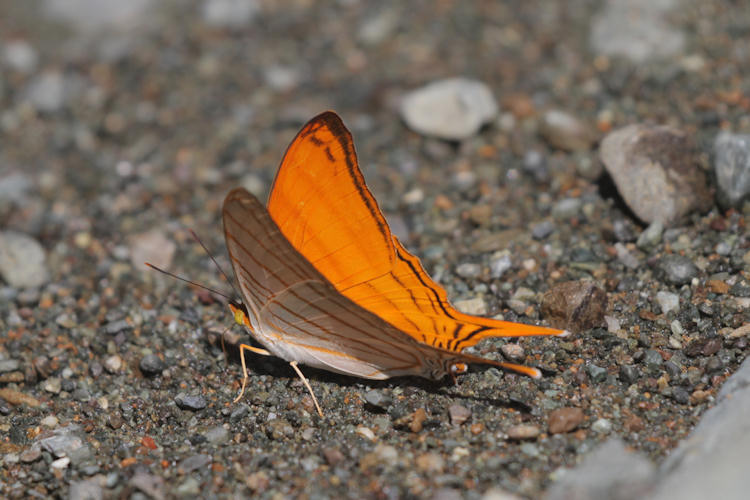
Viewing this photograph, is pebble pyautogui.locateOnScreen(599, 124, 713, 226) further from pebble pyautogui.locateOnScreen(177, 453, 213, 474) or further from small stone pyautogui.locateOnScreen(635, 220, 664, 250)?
pebble pyautogui.locateOnScreen(177, 453, 213, 474)

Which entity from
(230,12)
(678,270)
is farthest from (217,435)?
(230,12)

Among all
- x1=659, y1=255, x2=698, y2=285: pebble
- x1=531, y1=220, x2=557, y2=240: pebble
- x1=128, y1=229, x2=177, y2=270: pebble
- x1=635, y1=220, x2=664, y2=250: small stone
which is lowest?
x1=659, y1=255, x2=698, y2=285: pebble

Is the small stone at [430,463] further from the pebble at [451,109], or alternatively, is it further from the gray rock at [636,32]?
the gray rock at [636,32]

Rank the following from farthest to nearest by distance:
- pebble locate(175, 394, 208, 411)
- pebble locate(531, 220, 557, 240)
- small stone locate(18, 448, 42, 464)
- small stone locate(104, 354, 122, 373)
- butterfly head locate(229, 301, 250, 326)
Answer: pebble locate(531, 220, 557, 240)
small stone locate(104, 354, 122, 373)
pebble locate(175, 394, 208, 411)
butterfly head locate(229, 301, 250, 326)
small stone locate(18, 448, 42, 464)

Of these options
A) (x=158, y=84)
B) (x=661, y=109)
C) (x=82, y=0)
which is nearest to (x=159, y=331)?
(x=158, y=84)

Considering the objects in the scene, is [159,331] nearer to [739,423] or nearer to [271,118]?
[271,118]

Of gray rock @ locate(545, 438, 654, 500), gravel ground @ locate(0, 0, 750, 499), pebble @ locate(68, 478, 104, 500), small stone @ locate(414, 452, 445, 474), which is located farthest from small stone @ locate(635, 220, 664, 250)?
pebble @ locate(68, 478, 104, 500)
